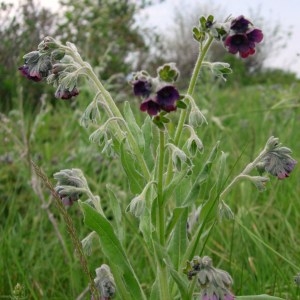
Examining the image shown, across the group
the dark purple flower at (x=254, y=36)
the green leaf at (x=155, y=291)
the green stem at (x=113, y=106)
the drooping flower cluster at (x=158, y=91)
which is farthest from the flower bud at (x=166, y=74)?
the green leaf at (x=155, y=291)

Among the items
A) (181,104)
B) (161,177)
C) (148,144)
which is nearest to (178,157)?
(161,177)

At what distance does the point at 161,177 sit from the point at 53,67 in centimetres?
50

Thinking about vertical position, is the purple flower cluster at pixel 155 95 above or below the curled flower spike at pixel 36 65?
below

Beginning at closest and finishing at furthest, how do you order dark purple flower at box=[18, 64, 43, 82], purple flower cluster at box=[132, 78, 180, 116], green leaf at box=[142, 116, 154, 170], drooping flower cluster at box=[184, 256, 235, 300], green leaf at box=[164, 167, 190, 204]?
purple flower cluster at box=[132, 78, 180, 116] < drooping flower cluster at box=[184, 256, 235, 300] < green leaf at box=[164, 167, 190, 204] < dark purple flower at box=[18, 64, 43, 82] < green leaf at box=[142, 116, 154, 170]

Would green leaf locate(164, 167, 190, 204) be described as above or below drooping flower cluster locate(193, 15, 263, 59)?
below

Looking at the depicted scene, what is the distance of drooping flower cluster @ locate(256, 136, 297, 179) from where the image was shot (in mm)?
1878

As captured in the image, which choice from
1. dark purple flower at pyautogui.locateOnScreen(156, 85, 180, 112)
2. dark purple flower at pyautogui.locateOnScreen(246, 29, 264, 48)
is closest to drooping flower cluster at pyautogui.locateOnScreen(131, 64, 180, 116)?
dark purple flower at pyautogui.locateOnScreen(156, 85, 180, 112)

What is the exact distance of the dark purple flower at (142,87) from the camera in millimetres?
1448

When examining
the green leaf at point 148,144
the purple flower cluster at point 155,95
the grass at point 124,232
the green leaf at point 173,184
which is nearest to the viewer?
the purple flower cluster at point 155,95

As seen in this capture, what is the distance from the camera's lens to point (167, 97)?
1.45 m

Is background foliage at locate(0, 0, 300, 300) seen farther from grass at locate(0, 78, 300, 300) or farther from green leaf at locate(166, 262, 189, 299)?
green leaf at locate(166, 262, 189, 299)

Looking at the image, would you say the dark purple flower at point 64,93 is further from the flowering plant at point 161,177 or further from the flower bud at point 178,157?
the flower bud at point 178,157

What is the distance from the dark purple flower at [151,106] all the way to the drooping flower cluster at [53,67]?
0.44 m

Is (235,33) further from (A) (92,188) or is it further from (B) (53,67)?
(A) (92,188)
